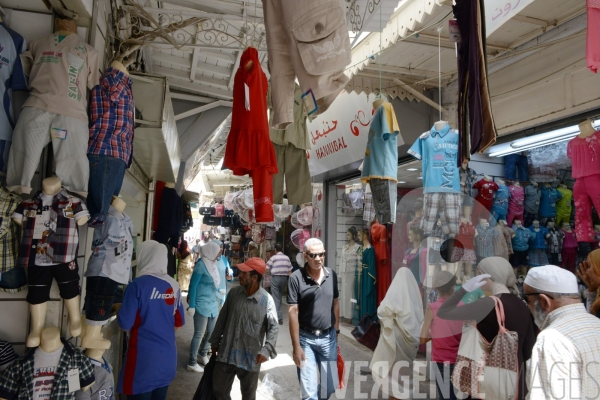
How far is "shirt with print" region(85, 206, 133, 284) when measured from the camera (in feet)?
9.50

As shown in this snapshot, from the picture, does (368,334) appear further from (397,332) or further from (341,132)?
(341,132)

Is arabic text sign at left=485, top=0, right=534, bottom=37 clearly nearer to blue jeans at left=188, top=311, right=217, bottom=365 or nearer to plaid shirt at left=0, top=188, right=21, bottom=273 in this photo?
plaid shirt at left=0, top=188, right=21, bottom=273

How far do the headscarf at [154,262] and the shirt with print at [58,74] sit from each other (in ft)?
4.90

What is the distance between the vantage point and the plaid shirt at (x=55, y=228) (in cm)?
242

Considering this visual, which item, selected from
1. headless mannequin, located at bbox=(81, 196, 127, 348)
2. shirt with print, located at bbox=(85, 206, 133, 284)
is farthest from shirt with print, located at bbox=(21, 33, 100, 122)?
headless mannequin, located at bbox=(81, 196, 127, 348)

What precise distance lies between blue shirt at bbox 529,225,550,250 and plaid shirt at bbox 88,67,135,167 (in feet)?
15.0

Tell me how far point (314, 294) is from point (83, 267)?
6.69 feet

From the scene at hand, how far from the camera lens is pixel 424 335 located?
13.1 ft

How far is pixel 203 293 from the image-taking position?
6164 mm

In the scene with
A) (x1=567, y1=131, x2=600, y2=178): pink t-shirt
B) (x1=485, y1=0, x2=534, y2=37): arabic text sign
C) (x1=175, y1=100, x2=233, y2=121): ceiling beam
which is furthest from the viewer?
(x1=175, y1=100, x2=233, y2=121): ceiling beam

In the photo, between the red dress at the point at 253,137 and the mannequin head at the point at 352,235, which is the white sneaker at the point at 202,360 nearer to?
the mannequin head at the point at 352,235

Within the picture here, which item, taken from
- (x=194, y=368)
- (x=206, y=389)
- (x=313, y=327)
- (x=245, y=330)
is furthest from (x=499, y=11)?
(x=194, y=368)

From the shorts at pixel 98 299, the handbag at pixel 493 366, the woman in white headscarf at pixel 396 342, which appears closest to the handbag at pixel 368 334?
the woman in white headscarf at pixel 396 342

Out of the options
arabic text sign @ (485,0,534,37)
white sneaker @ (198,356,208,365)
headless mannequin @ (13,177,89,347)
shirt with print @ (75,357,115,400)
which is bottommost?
white sneaker @ (198,356,208,365)
